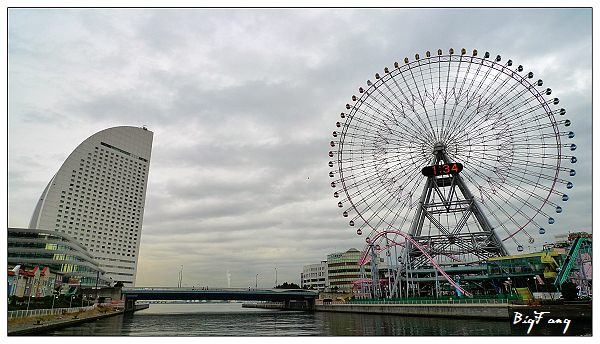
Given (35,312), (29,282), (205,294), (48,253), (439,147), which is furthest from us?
(205,294)

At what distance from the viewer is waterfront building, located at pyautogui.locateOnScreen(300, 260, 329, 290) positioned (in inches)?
7210

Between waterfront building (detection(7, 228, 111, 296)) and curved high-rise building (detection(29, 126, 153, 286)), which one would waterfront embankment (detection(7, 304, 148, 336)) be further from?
curved high-rise building (detection(29, 126, 153, 286))

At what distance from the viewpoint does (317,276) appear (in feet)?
619

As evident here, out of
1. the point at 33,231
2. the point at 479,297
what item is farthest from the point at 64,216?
the point at 479,297

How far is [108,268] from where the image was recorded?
188 meters

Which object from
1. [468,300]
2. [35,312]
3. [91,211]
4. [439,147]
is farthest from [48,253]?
[468,300]

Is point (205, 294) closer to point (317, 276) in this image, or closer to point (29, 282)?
point (29, 282)

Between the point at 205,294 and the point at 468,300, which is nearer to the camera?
the point at 468,300

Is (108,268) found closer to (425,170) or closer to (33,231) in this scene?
(33,231)

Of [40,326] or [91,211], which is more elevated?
[91,211]

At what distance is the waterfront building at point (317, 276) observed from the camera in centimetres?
18312

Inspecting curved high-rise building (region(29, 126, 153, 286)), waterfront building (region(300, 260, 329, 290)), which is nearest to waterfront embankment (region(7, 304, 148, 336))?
waterfront building (region(300, 260, 329, 290))

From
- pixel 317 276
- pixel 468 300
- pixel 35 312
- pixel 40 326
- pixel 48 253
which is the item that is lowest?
pixel 40 326

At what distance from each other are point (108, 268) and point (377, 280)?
479 feet
